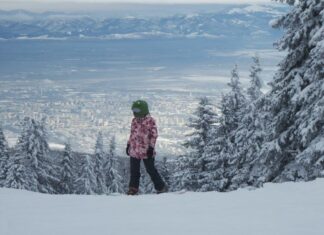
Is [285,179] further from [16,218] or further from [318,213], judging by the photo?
[16,218]

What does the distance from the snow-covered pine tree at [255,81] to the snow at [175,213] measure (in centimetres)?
1549

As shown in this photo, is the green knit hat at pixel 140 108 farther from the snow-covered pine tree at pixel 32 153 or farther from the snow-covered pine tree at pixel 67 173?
the snow-covered pine tree at pixel 67 173

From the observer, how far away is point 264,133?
16438 mm

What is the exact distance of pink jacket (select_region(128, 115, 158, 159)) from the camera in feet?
33.2

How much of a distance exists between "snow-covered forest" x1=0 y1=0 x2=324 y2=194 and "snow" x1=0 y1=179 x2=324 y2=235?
4.35 meters

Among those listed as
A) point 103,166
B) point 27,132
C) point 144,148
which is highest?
point 144,148

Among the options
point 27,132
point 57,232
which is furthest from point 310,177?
point 27,132

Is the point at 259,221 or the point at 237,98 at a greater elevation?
the point at 259,221

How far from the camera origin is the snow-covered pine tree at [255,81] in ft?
76.4

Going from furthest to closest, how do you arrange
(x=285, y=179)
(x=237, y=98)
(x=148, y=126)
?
1. (x=237, y=98)
2. (x=285, y=179)
3. (x=148, y=126)

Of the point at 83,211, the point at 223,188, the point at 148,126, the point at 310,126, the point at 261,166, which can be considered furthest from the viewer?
the point at 223,188

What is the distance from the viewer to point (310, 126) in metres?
11.8

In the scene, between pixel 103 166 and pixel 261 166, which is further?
pixel 103 166

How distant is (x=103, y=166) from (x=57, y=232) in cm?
4347
